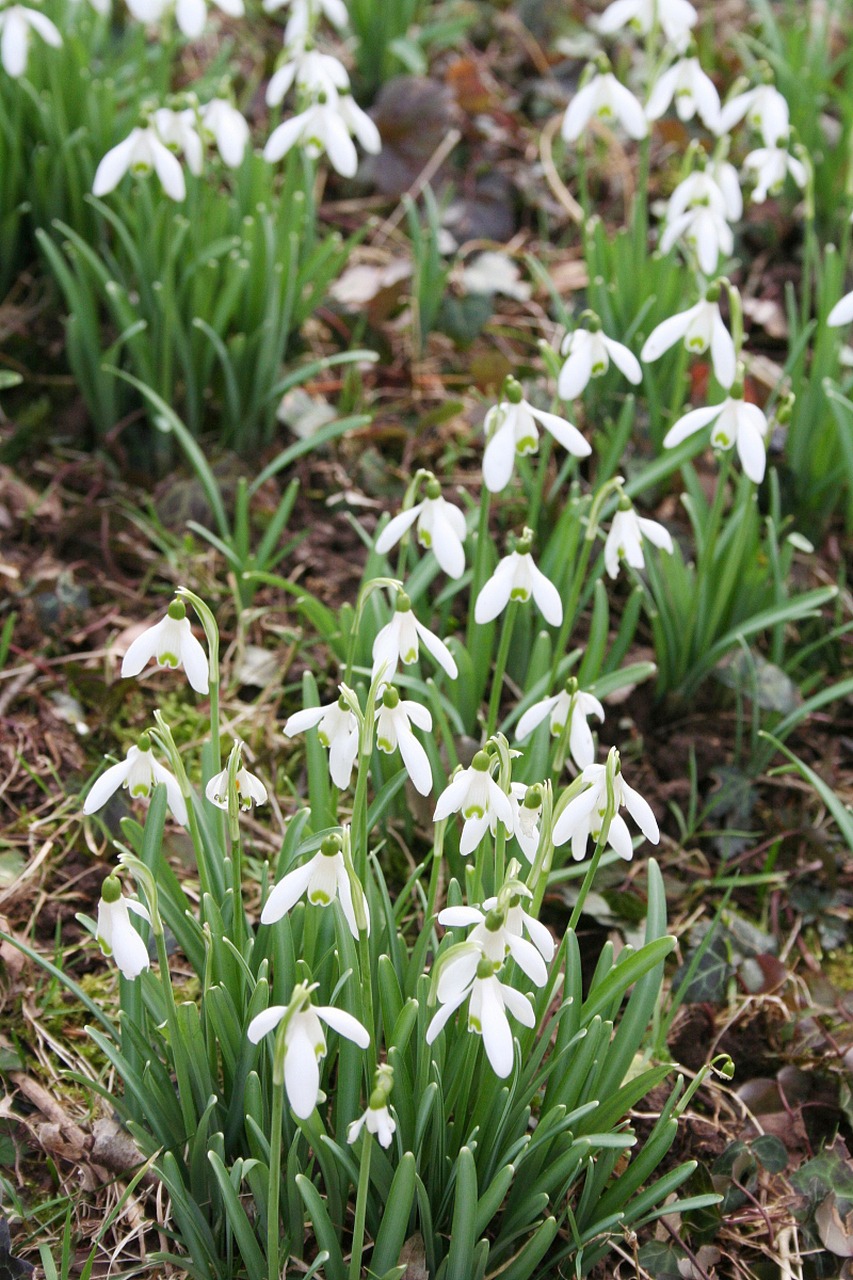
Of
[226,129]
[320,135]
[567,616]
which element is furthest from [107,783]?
[226,129]

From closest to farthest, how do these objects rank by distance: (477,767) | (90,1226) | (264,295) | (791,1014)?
(477,767) < (90,1226) < (791,1014) < (264,295)

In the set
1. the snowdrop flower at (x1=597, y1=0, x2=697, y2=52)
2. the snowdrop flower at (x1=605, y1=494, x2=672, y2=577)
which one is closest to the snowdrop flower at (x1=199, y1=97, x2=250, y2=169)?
the snowdrop flower at (x1=597, y1=0, x2=697, y2=52)

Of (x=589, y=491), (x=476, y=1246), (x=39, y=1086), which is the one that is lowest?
(x=39, y=1086)

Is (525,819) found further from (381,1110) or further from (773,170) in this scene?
(773,170)

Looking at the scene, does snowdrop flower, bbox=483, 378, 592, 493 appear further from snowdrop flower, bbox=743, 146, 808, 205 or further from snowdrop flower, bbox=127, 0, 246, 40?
snowdrop flower, bbox=127, 0, 246, 40

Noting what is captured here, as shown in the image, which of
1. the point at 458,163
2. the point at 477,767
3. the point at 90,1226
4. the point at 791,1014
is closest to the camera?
the point at 477,767

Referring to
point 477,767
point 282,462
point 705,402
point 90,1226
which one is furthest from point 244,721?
point 705,402

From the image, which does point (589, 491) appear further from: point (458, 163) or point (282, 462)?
point (458, 163)

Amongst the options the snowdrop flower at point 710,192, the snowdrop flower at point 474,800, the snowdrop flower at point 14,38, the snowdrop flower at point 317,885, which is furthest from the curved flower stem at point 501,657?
the snowdrop flower at point 14,38
